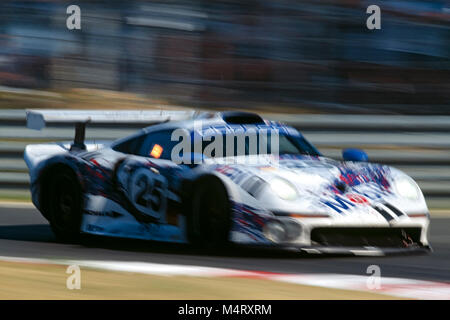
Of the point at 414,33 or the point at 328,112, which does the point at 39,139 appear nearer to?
the point at 328,112

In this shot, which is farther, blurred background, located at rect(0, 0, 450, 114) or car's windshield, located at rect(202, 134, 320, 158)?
blurred background, located at rect(0, 0, 450, 114)

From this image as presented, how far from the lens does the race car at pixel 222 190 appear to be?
730 cm

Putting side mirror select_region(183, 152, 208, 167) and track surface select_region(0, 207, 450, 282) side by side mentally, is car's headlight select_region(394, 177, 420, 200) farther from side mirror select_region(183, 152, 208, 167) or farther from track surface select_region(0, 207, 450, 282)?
side mirror select_region(183, 152, 208, 167)

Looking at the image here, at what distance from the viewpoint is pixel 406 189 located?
7828 millimetres

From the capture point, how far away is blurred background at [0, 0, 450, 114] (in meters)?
13.2

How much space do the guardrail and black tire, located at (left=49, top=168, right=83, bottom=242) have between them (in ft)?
10.8

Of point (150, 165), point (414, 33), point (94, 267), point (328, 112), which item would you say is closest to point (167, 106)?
point (328, 112)
